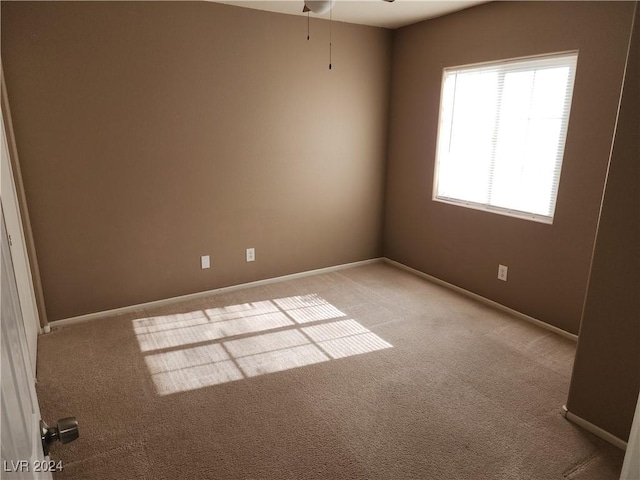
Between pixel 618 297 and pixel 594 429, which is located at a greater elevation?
pixel 618 297

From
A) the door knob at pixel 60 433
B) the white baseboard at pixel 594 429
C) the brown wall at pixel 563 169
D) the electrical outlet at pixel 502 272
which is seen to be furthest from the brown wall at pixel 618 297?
the door knob at pixel 60 433

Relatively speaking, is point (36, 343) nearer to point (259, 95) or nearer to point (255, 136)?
point (255, 136)

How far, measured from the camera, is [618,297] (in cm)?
200

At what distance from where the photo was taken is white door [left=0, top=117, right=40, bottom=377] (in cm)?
252

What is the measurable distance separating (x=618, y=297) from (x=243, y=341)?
90.2 inches

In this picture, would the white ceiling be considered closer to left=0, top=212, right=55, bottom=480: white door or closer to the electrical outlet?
the electrical outlet

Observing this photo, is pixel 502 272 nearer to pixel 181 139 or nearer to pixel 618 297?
pixel 618 297

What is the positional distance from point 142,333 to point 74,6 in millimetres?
2351

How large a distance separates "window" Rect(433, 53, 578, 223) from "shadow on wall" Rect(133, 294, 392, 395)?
1606mm

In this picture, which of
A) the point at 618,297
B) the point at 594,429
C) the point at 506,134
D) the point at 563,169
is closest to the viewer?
the point at 618,297

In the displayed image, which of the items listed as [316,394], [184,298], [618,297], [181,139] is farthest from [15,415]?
[184,298]

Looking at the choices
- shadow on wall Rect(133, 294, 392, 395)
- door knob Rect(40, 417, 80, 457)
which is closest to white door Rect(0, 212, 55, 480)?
door knob Rect(40, 417, 80, 457)

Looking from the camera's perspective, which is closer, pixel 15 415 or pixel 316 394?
pixel 15 415

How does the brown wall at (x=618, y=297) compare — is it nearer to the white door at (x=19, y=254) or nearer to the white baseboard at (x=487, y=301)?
the white baseboard at (x=487, y=301)
